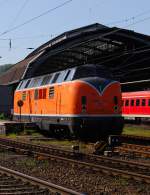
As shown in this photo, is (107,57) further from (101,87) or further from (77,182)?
(77,182)

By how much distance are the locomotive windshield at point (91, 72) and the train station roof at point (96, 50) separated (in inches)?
780

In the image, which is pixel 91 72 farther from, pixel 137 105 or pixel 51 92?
pixel 137 105

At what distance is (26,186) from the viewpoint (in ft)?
34.6

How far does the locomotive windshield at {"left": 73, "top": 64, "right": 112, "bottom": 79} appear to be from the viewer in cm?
2242

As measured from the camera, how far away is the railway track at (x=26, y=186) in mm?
9719

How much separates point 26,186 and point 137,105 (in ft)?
107

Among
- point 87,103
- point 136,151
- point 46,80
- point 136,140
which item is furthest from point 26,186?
point 46,80

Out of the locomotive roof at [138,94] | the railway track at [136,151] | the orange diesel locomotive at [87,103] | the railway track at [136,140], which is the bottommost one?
the railway track at [136,151]

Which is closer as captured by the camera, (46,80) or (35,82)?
(46,80)

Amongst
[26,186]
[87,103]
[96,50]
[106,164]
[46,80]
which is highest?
[96,50]

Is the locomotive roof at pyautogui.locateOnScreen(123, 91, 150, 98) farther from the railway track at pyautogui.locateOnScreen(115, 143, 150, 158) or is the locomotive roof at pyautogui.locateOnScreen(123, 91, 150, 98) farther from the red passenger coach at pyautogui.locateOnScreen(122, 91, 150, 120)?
the railway track at pyautogui.locateOnScreen(115, 143, 150, 158)

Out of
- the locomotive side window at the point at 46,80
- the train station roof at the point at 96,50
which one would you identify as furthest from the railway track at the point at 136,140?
the train station roof at the point at 96,50

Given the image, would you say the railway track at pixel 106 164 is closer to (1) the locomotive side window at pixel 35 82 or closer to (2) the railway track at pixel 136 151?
(2) the railway track at pixel 136 151

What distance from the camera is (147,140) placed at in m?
24.5
